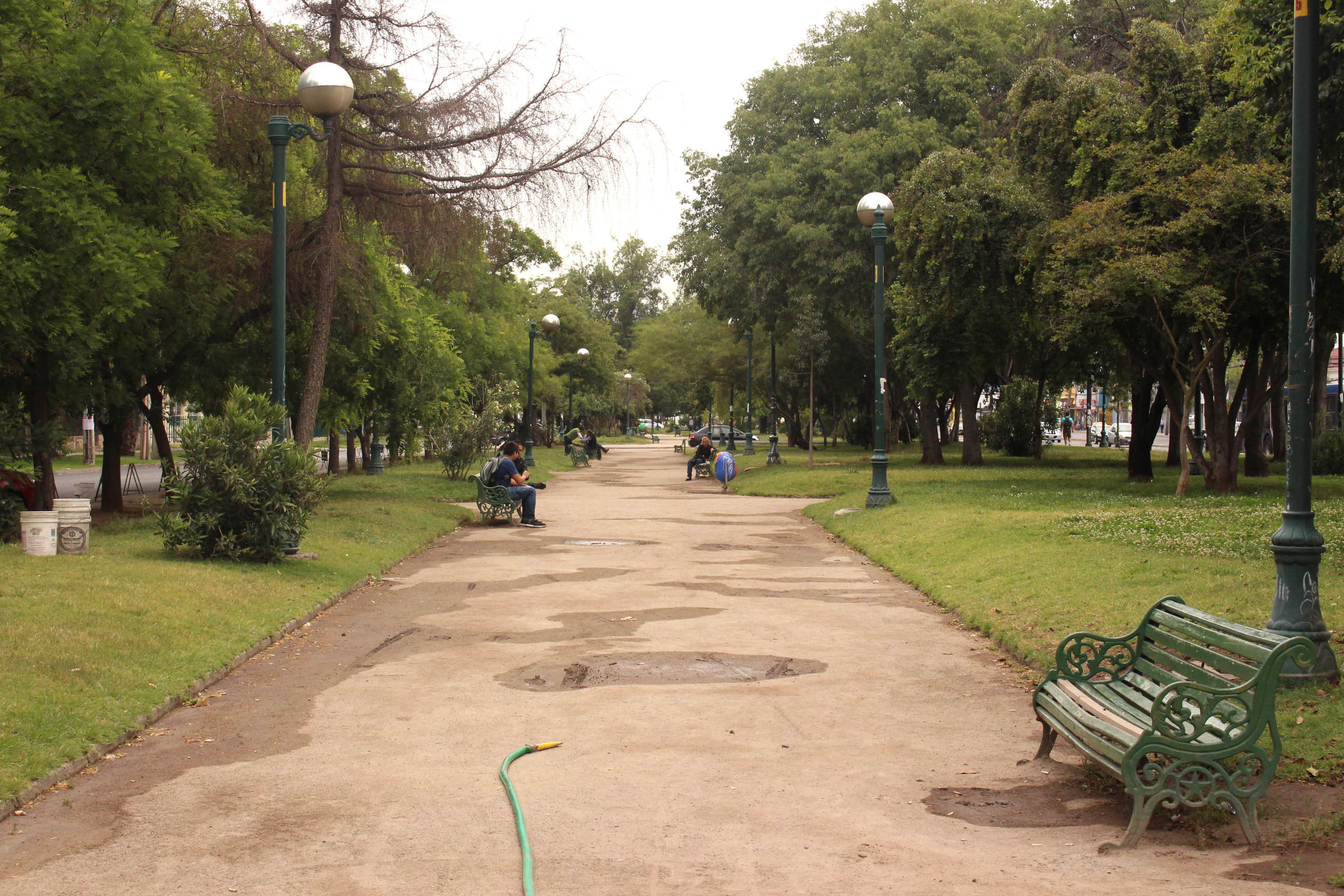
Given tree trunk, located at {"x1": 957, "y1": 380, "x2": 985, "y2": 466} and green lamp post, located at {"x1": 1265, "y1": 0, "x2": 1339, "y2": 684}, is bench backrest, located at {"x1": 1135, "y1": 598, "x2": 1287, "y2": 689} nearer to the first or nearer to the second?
green lamp post, located at {"x1": 1265, "y1": 0, "x2": 1339, "y2": 684}

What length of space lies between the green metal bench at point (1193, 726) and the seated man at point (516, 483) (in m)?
14.8

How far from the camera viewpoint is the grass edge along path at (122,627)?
6.61 meters

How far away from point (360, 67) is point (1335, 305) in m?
18.0

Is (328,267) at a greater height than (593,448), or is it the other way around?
(328,267)

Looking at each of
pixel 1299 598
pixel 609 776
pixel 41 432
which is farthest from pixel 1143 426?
pixel 609 776

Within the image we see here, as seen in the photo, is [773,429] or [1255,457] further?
[773,429]

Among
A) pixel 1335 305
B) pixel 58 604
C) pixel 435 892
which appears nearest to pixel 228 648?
pixel 58 604

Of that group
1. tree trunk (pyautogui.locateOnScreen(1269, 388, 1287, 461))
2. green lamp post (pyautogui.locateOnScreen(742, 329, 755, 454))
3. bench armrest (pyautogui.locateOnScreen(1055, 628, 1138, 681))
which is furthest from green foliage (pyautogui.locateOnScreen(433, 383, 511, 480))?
bench armrest (pyautogui.locateOnScreen(1055, 628, 1138, 681))

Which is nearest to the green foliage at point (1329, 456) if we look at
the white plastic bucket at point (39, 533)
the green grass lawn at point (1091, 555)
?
the green grass lawn at point (1091, 555)

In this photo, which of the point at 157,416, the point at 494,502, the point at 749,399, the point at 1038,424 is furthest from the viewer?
the point at 749,399

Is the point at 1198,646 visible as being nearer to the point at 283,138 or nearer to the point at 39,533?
the point at 39,533

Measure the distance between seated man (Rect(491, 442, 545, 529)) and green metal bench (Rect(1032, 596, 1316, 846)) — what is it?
1485 cm

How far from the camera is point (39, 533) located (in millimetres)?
12258

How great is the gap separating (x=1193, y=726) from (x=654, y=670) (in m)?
4.32
